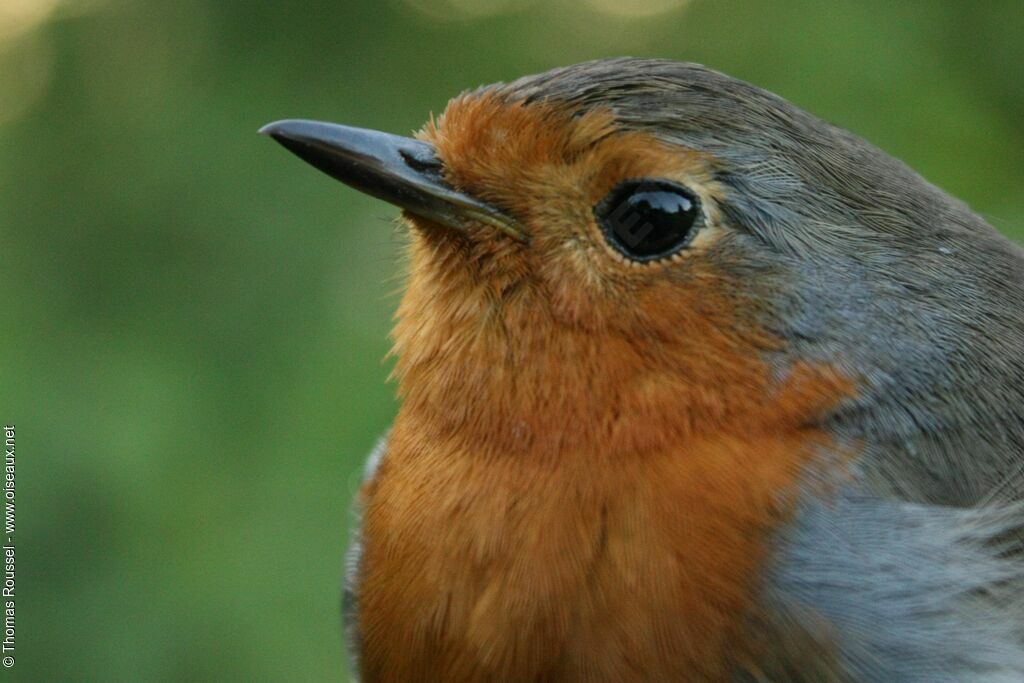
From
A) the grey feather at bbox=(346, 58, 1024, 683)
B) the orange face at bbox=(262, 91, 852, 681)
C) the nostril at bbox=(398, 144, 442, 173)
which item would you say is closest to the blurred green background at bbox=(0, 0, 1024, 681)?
the nostril at bbox=(398, 144, 442, 173)

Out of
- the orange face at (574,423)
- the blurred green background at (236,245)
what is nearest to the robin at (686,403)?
the orange face at (574,423)

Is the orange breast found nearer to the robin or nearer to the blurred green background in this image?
the robin

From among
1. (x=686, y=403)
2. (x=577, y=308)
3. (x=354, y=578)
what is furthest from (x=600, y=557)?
(x=354, y=578)

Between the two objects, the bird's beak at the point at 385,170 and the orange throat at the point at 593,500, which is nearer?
the orange throat at the point at 593,500

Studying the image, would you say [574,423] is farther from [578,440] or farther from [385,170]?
[385,170]

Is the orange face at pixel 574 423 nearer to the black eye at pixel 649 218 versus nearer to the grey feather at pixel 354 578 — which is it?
the black eye at pixel 649 218

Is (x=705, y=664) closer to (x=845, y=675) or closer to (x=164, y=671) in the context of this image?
(x=845, y=675)

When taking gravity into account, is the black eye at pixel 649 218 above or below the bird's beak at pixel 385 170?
above
